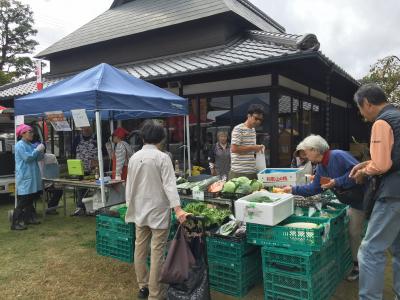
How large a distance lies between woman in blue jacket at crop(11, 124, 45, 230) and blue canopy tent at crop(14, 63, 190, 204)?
49cm

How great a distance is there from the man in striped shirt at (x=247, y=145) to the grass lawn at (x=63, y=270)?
1.61 m

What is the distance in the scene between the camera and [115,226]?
421cm

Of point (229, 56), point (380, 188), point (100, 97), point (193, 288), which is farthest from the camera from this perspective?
point (229, 56)

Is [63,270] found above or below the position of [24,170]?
below

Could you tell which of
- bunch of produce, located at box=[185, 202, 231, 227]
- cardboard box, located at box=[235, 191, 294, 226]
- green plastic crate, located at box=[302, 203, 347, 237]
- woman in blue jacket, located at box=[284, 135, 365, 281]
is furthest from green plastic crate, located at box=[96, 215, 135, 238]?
woman in blue jacket, located at box=[284, 135, 365, 281]

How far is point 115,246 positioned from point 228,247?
159 cm

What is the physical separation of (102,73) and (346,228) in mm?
4069

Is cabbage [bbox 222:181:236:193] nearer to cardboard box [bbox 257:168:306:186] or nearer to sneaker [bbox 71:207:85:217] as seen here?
cardboard box [bbox 257:168:306:186]

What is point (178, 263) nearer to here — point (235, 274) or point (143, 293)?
point (235, 274)

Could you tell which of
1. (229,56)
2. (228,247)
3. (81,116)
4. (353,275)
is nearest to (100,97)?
(81,116)

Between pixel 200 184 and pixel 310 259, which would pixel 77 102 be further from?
pixel 310 259

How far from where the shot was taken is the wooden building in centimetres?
722

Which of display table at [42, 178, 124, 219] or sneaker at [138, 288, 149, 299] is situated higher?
display table at [42, 178, 124, 219]

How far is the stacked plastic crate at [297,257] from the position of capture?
2.90 meters
